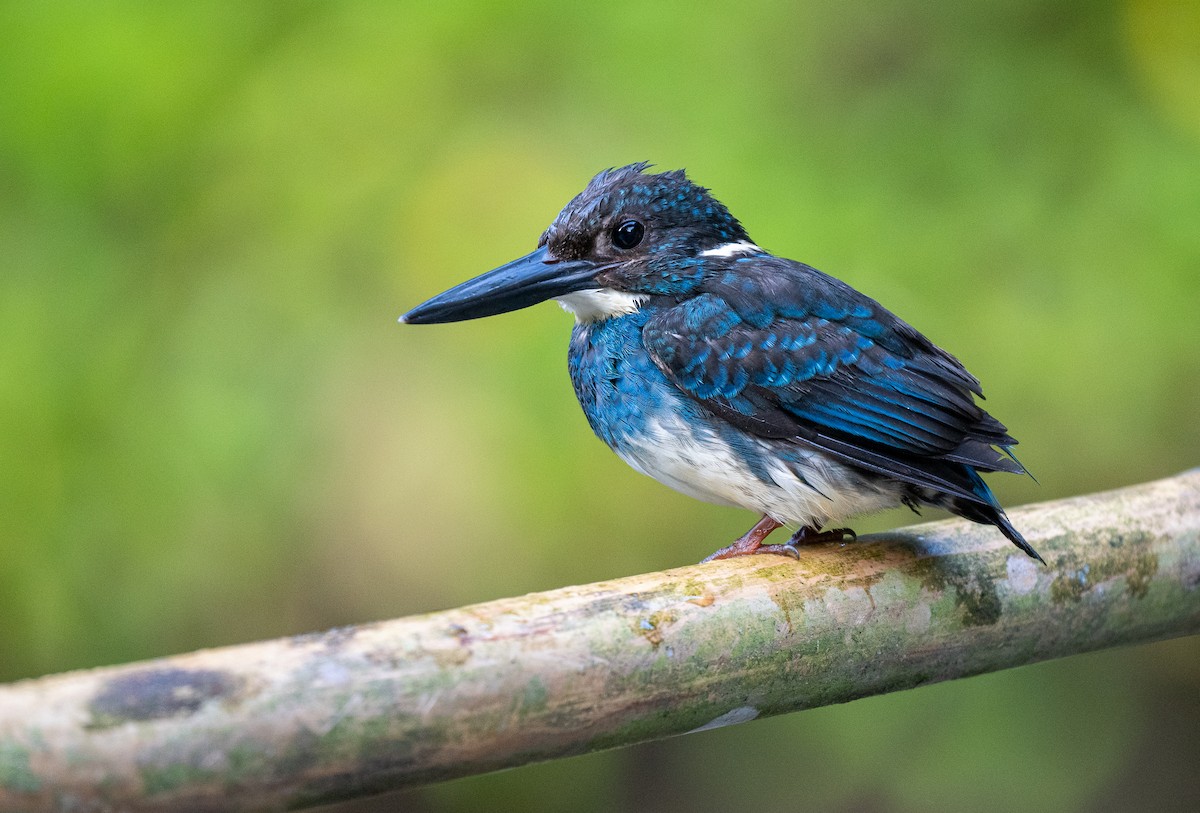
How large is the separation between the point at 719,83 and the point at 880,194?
0.54 m

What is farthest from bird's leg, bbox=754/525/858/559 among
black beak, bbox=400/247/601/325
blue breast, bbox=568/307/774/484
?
black beak, bbox=400/247/601/325

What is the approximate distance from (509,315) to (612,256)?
0.96 metres

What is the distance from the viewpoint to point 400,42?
11.9 feet

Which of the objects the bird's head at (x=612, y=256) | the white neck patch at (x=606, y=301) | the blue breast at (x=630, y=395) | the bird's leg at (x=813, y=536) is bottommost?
the bird's leg at (x=813, y=536)

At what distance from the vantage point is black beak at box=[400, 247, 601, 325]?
2.37m

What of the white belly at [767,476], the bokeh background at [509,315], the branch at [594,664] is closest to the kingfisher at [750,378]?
the white belly at [767,476]

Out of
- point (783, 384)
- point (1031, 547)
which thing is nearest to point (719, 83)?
point (783, 384)

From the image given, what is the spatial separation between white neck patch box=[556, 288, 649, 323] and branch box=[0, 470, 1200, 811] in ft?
1.89

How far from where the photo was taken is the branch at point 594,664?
1.36 metres

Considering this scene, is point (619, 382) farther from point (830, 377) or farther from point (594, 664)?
point (594, 664)

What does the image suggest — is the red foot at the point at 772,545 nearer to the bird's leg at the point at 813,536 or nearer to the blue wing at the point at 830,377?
the bird's leg at the point at 813,536

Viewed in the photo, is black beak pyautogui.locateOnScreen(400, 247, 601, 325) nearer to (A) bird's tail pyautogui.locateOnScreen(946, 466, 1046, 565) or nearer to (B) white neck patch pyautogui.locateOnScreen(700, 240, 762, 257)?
(B) white neck patch pyautogui.locateOnScreen(700, 240, 762, 257)

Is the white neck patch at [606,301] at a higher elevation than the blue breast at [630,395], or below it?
higher

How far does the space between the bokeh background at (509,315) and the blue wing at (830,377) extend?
3.35 feet
